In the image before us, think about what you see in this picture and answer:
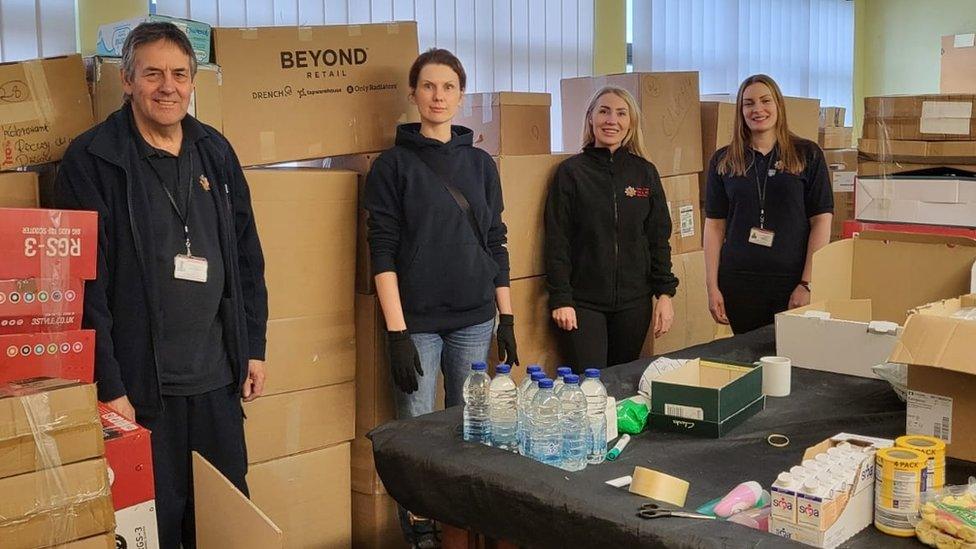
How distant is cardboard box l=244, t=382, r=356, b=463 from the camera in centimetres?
245

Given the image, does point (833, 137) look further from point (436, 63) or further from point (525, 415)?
point (525, 415)

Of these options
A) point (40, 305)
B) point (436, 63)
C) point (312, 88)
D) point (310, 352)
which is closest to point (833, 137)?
point (436, 63)

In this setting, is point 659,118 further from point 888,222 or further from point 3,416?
point 3,416

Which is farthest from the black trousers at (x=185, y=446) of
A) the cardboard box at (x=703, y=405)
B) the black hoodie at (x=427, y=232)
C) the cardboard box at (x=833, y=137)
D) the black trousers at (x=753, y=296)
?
the cardboard box at (x=833, y=137)

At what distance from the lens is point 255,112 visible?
2.41 meters

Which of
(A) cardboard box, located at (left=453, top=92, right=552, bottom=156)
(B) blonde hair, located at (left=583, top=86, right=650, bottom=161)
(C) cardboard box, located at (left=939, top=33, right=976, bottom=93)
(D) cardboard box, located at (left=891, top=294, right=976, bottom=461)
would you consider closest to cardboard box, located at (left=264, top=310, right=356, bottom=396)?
(A) cardboard box, located at (left=453, top=92, right=552, bottom=156)

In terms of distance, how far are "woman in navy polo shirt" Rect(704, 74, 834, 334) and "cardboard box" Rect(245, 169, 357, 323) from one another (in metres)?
1.26

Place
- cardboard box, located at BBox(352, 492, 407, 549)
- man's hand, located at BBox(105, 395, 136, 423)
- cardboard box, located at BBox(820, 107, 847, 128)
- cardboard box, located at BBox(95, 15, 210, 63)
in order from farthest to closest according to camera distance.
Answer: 1. cardboard box, located at BBox(820, 107, 847, 128)
2. cardboard box, located at BBox(352, 492, 407, 549)
3. cardboard box, located at BBox(95, 15, 210, 63)
4. man's hand, located at BBox(105, 395, 136, 423)

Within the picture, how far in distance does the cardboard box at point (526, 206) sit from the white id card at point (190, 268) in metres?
1.11

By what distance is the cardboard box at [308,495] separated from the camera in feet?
8.20

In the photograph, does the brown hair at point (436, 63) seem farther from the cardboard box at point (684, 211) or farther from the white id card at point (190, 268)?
the cardboard box at point (684, 211)

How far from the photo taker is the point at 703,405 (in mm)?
1652

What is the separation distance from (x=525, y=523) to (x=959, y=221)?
180 cm

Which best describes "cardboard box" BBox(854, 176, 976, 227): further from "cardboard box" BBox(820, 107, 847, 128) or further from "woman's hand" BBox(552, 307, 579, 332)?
"cardboard box" BBox(820, 107, 847, 128)
